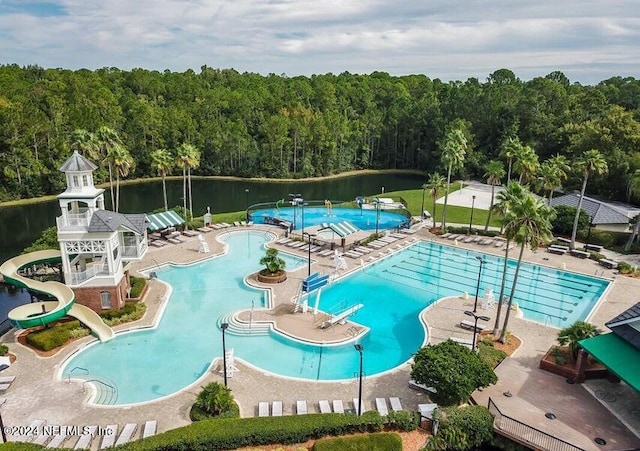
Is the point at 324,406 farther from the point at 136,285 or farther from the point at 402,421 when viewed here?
the point at 136,285

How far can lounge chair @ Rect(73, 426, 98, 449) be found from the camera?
16.6m

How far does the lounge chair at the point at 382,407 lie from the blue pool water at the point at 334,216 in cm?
2984

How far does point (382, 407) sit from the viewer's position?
1902cm

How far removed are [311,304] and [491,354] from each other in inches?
459

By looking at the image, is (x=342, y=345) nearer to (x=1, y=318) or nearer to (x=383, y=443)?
(x=383, y=443)

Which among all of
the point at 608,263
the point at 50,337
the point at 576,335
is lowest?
the point at 50,337

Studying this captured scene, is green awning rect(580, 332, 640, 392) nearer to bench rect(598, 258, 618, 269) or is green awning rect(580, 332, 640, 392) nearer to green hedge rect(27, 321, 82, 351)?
bench rect(598, 258, 618, 269)

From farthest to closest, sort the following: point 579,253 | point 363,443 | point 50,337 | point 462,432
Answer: point 579,253 < point 50,337 < point 462,432 < point 363,443

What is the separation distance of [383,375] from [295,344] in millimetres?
5390

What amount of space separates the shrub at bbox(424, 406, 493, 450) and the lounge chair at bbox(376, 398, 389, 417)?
6.72ft

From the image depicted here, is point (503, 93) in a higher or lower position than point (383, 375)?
higher

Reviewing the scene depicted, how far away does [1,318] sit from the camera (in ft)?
92.7

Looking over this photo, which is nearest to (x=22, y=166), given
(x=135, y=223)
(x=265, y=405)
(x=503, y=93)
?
(x=135, y=223)

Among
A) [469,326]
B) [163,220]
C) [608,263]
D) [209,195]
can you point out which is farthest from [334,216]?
[469,326]
